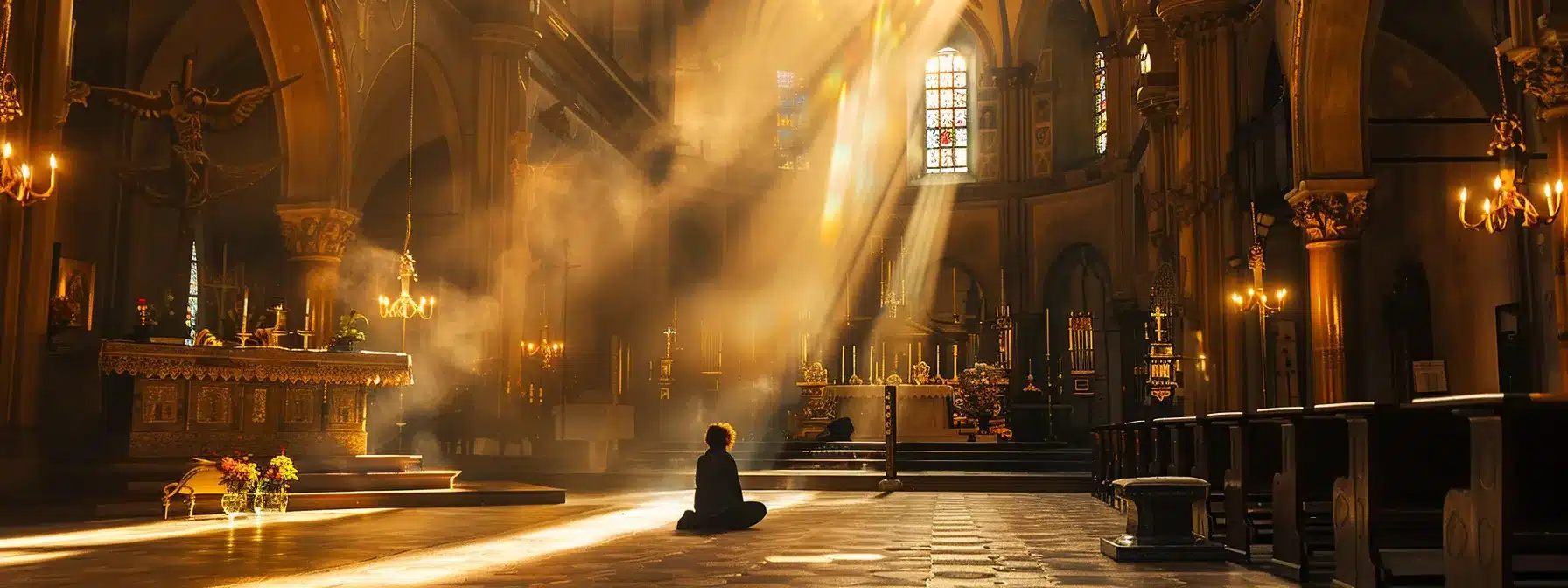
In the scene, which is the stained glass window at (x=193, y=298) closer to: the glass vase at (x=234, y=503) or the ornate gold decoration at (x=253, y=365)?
the ornate gold decoration at (x=253, y=365)

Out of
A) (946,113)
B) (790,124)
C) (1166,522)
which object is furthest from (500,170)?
(946,113)

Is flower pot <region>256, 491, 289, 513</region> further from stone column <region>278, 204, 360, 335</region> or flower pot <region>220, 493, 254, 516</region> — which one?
stone column <region>278, 204, 360, 335</region>

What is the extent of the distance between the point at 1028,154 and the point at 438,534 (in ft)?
84.3

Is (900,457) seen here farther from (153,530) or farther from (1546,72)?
(153,530)

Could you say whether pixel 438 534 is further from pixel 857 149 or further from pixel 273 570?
pixel 857 149

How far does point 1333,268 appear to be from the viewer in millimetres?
16328

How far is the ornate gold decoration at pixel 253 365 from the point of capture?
13867 millimetres

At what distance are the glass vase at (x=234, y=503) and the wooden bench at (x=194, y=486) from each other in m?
0.24

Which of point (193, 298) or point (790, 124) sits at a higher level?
point (790, 124)

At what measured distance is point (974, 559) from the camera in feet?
27.8


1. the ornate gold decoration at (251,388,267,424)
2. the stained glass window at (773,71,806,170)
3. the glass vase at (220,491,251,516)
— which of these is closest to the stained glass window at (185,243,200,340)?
the ornate gold decoration at (251,388,267,424)

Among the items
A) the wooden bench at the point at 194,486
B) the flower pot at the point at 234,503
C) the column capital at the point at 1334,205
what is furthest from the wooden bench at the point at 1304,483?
the wooden bench at the point at 194,486

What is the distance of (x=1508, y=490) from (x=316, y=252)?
15880mm

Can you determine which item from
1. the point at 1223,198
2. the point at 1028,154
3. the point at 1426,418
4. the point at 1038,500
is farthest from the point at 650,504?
the point at 1028,154
